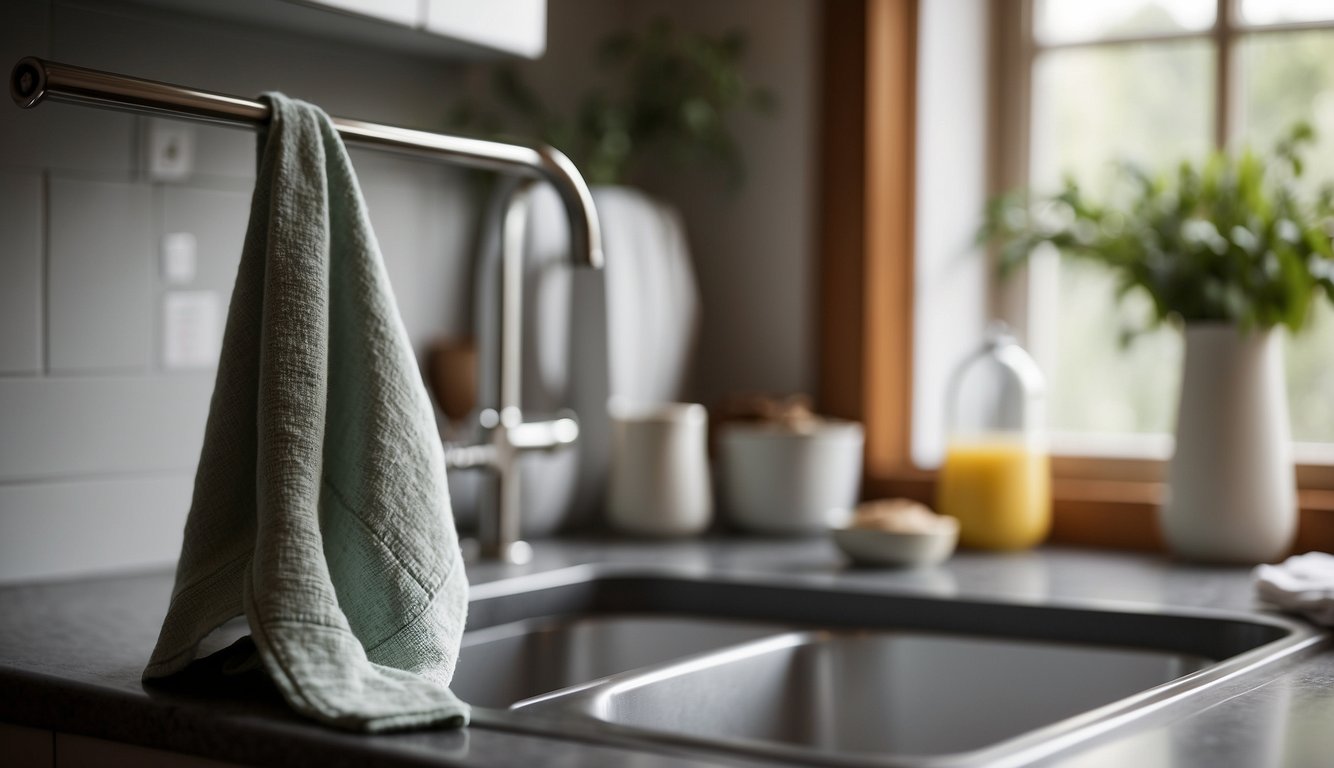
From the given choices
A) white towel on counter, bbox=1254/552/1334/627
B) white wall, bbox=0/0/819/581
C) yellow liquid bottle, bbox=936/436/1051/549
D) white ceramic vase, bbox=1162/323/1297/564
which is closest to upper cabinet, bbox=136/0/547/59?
white wall, bbox=0/0/819/581

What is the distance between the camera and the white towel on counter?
1241 millimetres

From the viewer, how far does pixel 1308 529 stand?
166cm

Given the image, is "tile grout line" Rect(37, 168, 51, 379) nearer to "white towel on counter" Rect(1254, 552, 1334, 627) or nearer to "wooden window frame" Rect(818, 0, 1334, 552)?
"wooden window frame" Rect(818, 0, 1334, 552)

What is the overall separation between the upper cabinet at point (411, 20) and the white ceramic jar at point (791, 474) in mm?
558

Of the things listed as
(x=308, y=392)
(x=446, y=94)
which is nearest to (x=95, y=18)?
(x=446, y=94)

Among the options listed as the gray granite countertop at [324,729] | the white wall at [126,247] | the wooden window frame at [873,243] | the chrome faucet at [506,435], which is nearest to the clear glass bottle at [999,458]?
the wooden window frame at [873,243]

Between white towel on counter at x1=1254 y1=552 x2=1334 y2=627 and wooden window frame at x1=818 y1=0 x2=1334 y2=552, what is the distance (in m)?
0.55

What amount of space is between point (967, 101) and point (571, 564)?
881 millimetres

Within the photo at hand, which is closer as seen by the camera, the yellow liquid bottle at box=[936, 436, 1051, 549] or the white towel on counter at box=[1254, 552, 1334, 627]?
the white towel on counter at box=[1254, 552, 1334, 627]

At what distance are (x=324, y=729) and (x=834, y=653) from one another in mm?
704

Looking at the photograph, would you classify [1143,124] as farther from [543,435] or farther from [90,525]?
[90,525]

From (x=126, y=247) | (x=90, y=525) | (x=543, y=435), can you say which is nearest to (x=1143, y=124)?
(x=543, y=435)

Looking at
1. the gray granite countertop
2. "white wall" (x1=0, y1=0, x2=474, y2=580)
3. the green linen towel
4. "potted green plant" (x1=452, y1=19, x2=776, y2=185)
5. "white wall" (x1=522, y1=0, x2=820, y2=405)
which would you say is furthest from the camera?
"white wall" (x1=522, y1=0, x2=820, y2=405)

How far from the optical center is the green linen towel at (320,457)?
91 centimetres
